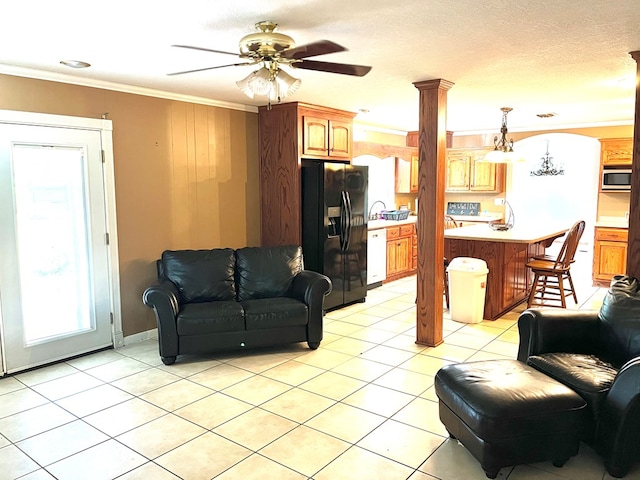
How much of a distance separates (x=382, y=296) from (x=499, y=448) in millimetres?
4132

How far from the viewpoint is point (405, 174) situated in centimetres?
827

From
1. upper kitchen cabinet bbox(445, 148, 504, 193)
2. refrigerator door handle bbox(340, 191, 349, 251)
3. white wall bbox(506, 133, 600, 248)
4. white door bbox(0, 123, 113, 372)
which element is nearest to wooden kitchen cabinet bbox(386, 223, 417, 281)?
upper kitchen cabinet bbox(445, 148, 504, 193)

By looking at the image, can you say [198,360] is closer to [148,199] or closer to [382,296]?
[148,199]

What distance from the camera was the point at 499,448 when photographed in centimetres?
240

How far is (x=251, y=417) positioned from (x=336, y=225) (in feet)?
9.50

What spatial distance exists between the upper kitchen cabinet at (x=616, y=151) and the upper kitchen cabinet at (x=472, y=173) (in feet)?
5.05

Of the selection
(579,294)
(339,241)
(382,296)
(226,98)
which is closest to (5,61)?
(226,98)

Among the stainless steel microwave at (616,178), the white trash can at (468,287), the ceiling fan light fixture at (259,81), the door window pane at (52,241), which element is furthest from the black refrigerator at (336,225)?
the stainless steel microwave at (616,178)

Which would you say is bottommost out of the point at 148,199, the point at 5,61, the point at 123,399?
the point at 123,399

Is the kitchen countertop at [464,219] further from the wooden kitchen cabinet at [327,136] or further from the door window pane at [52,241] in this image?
the door window pane at [52,241]

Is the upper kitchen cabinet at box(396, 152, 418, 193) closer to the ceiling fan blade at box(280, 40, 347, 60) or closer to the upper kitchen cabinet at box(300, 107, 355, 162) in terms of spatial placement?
the upper kitchen cabinet at box(300, 107, 355, 162)

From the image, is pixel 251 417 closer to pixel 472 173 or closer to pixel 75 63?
pixel 75 63

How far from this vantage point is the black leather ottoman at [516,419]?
94.2 inches

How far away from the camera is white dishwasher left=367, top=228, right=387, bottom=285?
6.66 m
